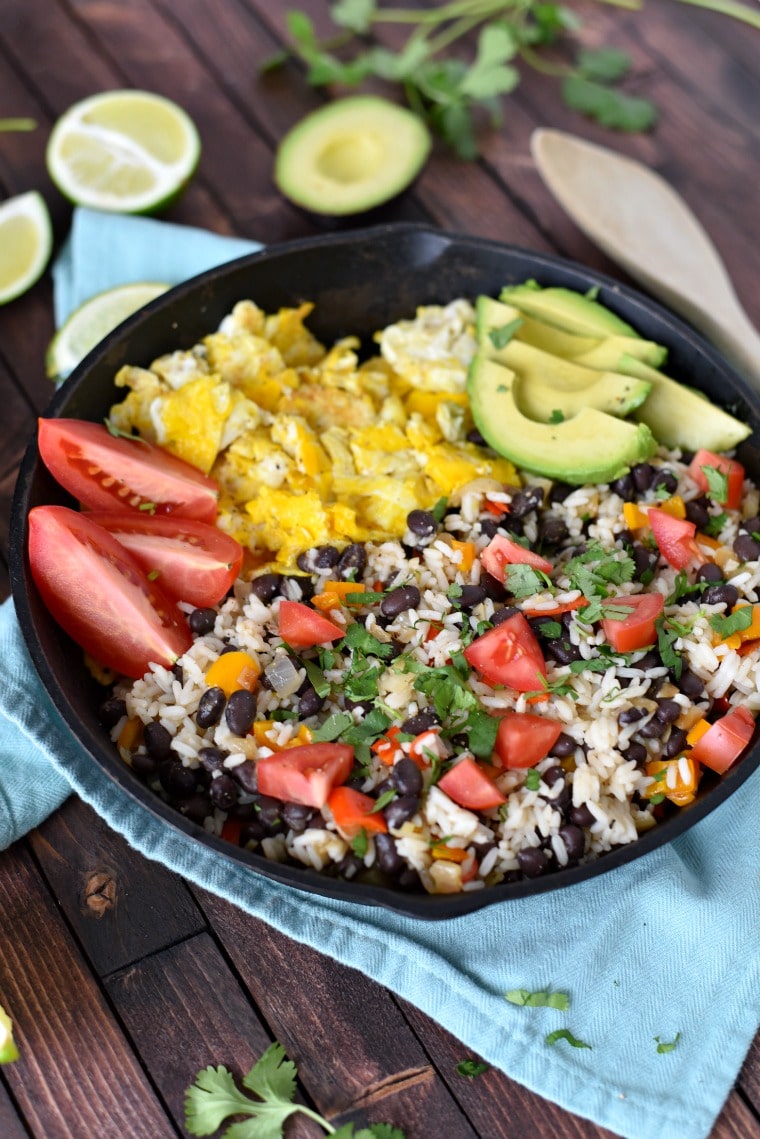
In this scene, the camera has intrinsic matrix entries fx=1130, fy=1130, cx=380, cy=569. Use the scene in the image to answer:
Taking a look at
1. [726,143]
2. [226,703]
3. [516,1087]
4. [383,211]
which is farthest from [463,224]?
[516,1087]

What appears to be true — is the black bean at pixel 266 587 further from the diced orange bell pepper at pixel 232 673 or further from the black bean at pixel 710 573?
the black bean at pixel 710 573

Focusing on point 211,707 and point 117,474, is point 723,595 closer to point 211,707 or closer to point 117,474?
point 211,707

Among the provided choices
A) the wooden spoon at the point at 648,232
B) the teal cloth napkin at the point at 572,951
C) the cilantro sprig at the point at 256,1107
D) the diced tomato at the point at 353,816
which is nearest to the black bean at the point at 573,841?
the teal cloth napkin at the point at 572,951

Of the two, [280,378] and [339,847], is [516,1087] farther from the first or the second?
[280,378]

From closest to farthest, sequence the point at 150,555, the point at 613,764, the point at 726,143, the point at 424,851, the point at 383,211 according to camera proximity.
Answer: the point at 424,851 → the point at 613,764 → the point at 150,555 → the point at 383,211 → the point at 726,143

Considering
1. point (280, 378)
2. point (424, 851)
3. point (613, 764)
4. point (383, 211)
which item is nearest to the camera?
point (424, 851)

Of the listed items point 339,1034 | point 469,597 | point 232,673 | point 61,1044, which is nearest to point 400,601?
point 469,597
